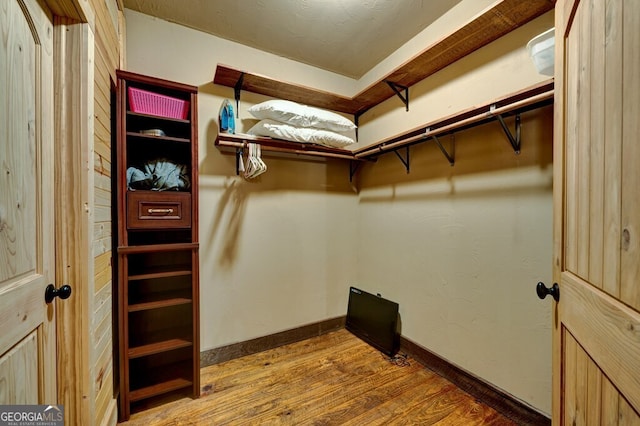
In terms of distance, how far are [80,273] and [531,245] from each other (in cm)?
212

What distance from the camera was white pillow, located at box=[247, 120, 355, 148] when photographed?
1.98 m

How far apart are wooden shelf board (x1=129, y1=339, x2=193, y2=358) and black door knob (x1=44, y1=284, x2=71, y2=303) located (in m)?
0.79

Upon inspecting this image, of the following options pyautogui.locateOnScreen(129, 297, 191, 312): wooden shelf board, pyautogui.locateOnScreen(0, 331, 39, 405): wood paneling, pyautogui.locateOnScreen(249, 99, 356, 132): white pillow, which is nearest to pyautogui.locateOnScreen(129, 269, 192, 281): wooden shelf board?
pyautogui.locateOnScreen(129, 297, 191, 312): wooden shelf board

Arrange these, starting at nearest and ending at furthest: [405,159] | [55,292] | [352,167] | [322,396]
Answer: [55,292], [322,396], [405,159], [352,167]

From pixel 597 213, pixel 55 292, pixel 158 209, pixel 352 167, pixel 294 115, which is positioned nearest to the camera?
pixel 597 213

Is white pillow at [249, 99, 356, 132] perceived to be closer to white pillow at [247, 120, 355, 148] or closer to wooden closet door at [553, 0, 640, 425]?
white pillow at [247, 120, 355, 148]

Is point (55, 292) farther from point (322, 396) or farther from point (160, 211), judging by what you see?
point (322, 396)

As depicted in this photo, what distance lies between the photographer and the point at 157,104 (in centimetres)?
160

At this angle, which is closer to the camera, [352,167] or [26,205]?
[26,205]

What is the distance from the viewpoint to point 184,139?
1.63 meters

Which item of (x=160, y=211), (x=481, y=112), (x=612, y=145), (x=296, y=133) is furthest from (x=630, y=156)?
(x=160, y=211)

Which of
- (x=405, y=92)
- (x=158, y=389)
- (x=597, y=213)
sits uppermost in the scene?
(x=405, y=92)

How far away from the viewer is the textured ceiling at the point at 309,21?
1.74 metres

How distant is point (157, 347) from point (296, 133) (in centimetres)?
171
